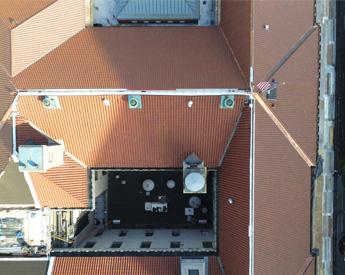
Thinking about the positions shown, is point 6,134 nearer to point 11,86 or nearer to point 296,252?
point 11,86

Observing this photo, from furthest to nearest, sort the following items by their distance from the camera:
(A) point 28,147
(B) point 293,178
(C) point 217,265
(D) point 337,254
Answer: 1. (D) point 337,254
2. (C) point 217,265
3. (B) point 293,178
4. (A) point 28,147

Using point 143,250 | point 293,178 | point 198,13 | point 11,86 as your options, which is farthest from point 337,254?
point 11,86

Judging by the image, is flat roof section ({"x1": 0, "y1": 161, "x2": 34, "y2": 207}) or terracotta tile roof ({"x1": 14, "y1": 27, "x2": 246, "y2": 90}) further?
flat roof section ({"x1": 0, "y1": 161, "x2": 34, "y2": 207})

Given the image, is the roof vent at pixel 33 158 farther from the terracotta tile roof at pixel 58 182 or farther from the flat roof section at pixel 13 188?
the terracotta tile roof at pixel 58 182

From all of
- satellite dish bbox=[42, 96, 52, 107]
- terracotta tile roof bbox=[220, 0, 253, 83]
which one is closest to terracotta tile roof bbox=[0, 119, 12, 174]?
satellite dish bbox=[42, 96, 52, 107]

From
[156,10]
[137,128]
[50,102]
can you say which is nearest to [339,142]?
[137,128]

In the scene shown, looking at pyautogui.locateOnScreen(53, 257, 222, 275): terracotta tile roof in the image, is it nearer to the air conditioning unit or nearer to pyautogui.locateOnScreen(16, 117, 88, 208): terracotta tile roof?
pyautogui.locateOnScreen(16, 117, 88, 208): terracotta tile roof
